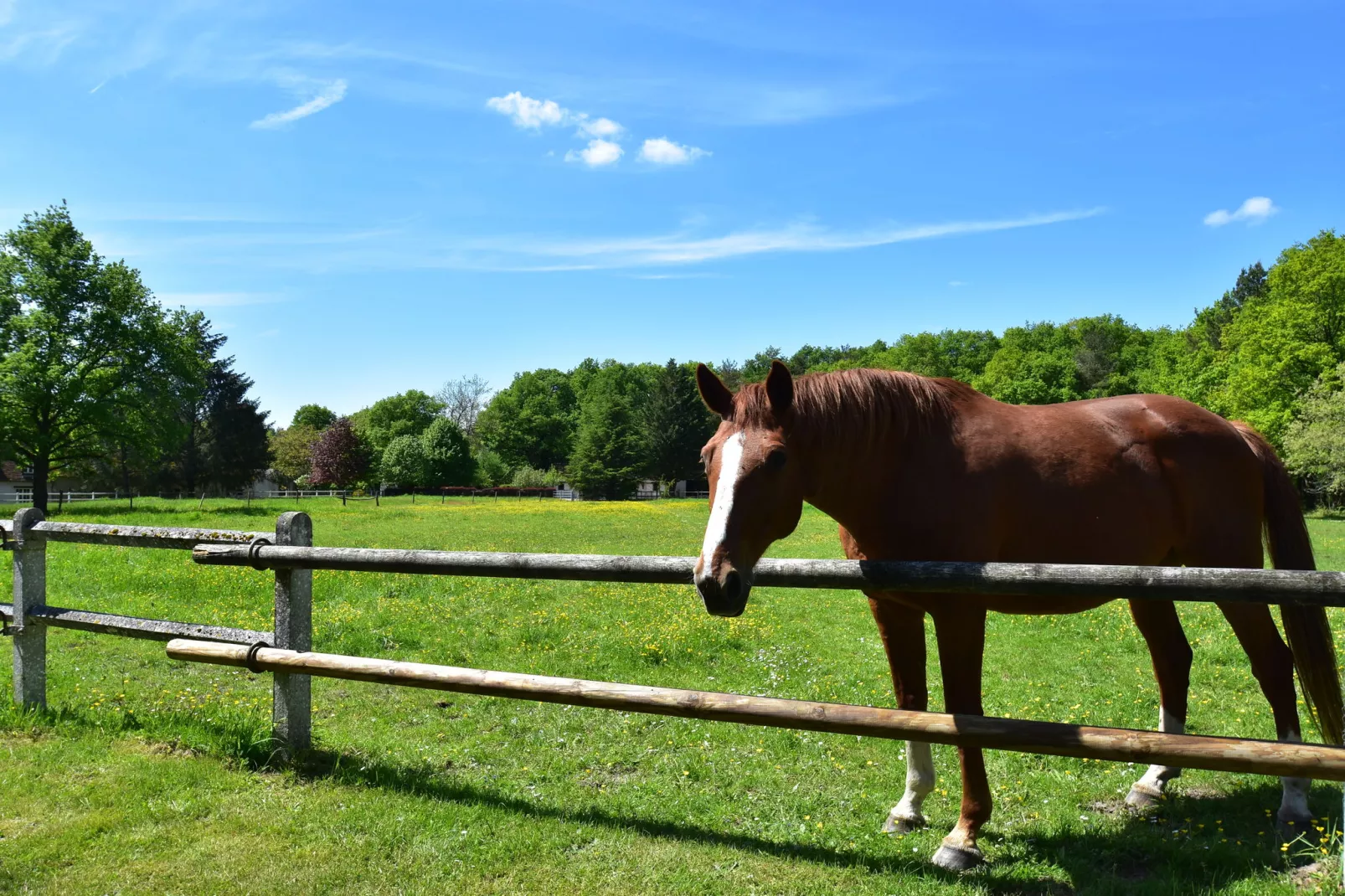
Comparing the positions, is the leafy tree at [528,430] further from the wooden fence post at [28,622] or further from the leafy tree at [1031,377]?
the wooden fence post at [28,622]

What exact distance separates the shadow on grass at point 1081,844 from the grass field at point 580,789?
0.02 meters

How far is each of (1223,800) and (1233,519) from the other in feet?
5.72

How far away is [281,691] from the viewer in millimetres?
4980

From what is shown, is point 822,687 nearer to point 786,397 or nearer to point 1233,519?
point 1233,519

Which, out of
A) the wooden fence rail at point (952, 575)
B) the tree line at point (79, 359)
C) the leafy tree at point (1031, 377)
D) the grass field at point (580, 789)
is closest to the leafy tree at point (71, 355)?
the tree line at point (79, 359)

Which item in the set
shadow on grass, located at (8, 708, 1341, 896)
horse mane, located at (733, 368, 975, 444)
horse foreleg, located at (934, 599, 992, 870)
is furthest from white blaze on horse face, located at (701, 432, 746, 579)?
shadow on grass, located at (8, 708, 1341, 896)

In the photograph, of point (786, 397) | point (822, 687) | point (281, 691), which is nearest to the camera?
point (786, 397)

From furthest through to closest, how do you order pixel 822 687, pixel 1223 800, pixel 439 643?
1. pixel 439 643
2. pixel 822 687
3. pixel 1223 800

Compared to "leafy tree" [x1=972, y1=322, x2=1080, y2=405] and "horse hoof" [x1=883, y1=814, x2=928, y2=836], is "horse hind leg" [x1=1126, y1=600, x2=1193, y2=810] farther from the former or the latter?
"leafy tree" [x1=972, y1=322, x2=1080, y2=405]

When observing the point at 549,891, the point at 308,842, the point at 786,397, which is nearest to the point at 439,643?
the point at 308,842

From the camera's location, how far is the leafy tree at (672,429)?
235 ft

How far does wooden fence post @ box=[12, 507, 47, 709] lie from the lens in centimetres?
571

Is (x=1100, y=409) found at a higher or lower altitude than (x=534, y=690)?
higher

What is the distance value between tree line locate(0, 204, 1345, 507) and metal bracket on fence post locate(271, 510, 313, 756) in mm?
3181
